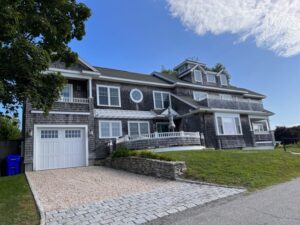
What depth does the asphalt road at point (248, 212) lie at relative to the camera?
15.8 ft

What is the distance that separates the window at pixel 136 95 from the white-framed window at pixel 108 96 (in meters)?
1.32

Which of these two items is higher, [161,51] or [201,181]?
[161,51]

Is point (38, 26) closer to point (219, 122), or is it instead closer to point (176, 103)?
point (176, 103)

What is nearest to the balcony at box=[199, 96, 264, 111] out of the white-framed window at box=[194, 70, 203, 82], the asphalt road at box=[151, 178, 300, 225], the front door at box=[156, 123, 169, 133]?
the front door at box=[156, 123, 169, 133]

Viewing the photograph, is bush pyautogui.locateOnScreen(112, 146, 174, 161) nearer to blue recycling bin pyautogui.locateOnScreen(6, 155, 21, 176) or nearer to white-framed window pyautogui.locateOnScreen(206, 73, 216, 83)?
blue recycling bin pyautogui.locateOnScreen(6, 155, 21, 176)

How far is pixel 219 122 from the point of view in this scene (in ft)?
67.1

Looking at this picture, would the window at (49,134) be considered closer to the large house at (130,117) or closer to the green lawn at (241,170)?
the large house at (130,117)

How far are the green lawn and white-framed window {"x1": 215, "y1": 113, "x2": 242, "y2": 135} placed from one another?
24.7 ft

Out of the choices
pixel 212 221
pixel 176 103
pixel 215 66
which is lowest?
pixel 212 221

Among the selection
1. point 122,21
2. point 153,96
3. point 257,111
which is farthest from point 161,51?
point 257,111

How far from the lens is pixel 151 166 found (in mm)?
11281

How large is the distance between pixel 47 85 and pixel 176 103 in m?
13.5

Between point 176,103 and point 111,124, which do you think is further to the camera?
point 176,103

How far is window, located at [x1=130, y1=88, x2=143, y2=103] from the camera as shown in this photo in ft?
65.8
